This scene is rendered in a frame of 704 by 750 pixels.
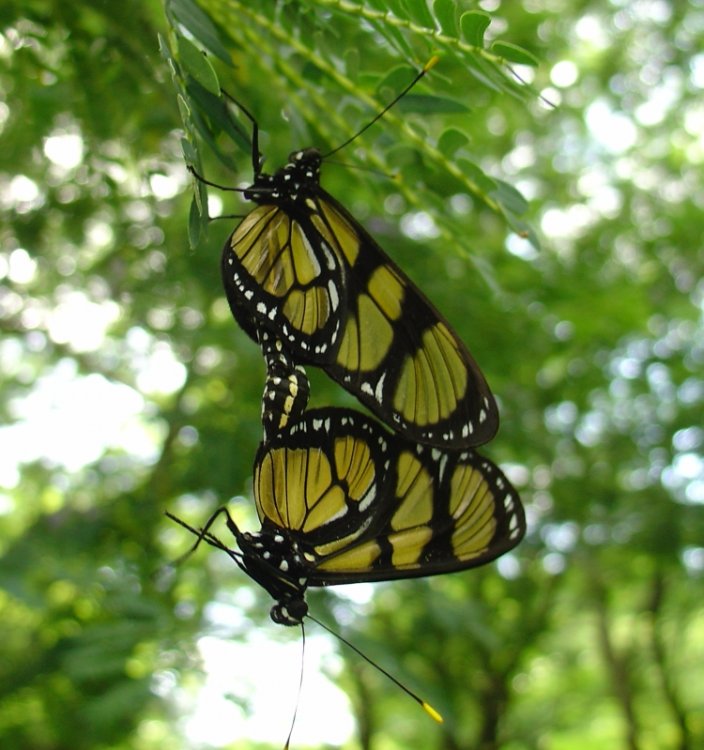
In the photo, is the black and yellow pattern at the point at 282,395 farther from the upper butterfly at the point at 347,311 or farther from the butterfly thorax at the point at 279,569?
the butterfly thorax at the point at 279,569

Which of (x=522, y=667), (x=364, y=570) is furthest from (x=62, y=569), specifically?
(x=522, y=667)

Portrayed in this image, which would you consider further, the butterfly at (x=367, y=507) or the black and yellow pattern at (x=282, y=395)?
the butterfly at (x=367, y=507)

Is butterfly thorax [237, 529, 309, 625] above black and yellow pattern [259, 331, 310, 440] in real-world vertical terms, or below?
below

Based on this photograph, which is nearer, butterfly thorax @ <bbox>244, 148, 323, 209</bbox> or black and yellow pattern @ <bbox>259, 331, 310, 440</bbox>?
black and yellow pattern @ <bbox>259, 331, 310, 440</bbox>

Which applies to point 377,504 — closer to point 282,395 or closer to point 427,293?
point 282,395

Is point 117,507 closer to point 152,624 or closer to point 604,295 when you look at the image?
point 152,624

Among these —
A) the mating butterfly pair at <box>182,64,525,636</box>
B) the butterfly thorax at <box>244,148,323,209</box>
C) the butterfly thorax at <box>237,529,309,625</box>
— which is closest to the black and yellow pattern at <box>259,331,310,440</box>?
the mating butterfly pair at <box>182,64,525,636</box>

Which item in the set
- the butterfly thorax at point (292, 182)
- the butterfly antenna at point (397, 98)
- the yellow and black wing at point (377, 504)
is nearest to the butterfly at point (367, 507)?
the yellow and black wing at point (377, 504)

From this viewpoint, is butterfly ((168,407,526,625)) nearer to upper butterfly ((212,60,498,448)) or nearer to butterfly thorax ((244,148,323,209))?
upper butterfly ((212,60,498,448))
